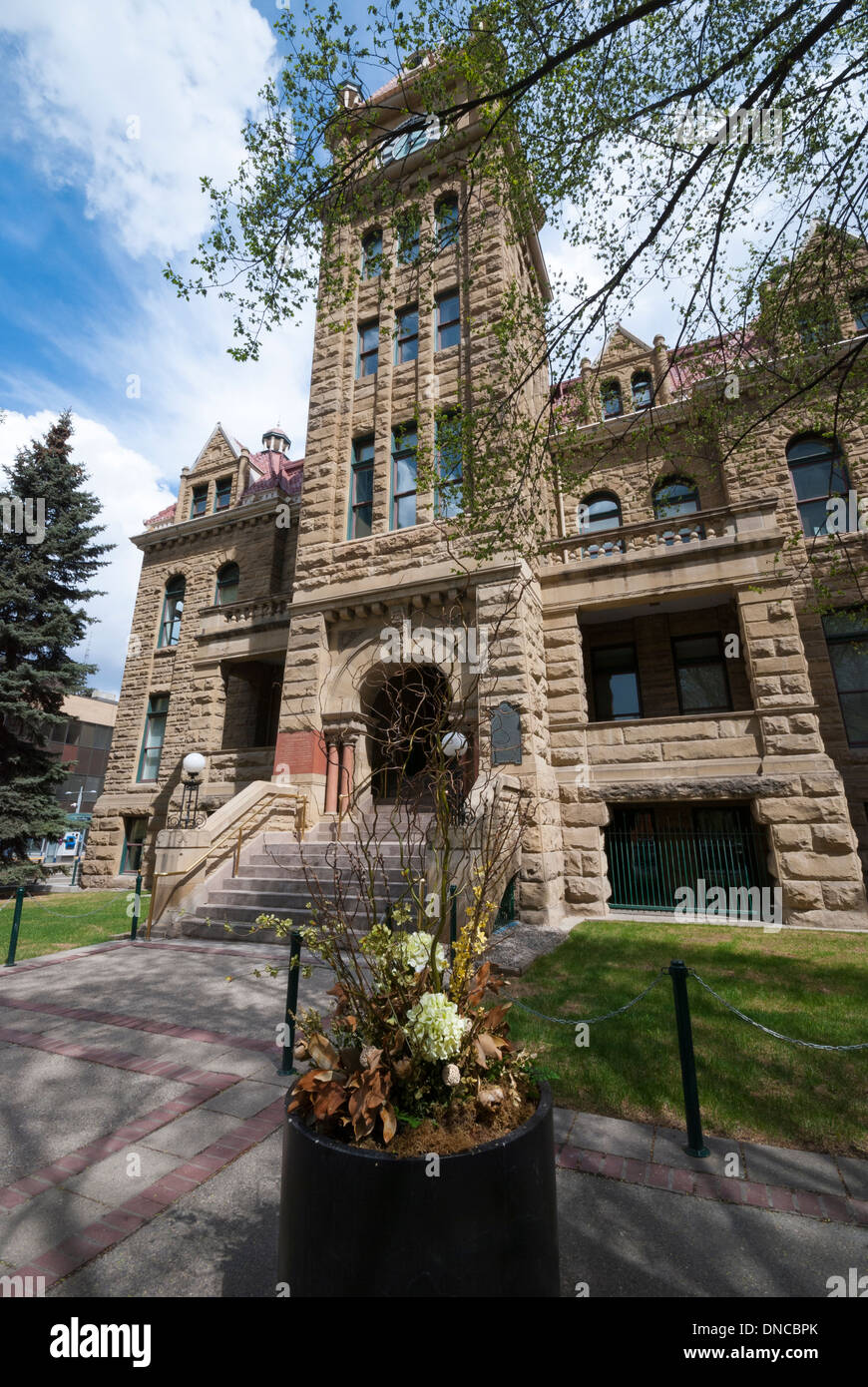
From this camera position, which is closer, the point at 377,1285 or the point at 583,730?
the point at 377,1285

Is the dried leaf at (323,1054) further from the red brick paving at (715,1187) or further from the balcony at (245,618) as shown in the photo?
the balcony at (245,618)

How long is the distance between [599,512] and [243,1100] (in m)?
16.3

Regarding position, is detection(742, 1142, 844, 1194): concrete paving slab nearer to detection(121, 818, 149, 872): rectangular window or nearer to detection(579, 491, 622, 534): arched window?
detection(579, 491, 622, 534): arched window

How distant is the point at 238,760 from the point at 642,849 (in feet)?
36.1

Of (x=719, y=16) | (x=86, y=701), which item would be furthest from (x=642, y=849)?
(x=86, y=701)

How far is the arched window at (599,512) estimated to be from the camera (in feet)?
54.8

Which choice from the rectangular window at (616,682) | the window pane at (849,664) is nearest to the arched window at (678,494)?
the rectangular window at (616,682)

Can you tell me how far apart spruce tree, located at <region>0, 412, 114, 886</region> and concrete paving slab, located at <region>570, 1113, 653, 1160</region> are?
19.0m

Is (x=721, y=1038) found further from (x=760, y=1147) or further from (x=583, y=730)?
(x=583, y=730)

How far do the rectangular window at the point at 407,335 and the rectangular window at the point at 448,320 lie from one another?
0.66 meters

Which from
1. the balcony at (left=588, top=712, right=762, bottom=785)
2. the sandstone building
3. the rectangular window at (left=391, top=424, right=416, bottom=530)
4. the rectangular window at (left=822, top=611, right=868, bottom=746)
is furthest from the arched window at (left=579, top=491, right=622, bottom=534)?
the balcony at (left=588, top=712, right=762, bottom=785)

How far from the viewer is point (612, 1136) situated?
3.73 m

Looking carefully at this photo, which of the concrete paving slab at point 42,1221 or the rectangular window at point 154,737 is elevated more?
the rectangular window at point 154,737

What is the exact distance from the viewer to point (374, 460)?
14.8m
